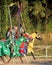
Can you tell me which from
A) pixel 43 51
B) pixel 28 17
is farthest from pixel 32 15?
pixel 43 51

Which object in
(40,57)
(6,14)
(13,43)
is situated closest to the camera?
(13,43)

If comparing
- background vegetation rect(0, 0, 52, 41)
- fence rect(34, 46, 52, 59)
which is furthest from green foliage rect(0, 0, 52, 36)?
fence rect(34, 46, 52, 59)

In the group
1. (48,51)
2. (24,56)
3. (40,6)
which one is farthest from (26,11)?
(24,56)

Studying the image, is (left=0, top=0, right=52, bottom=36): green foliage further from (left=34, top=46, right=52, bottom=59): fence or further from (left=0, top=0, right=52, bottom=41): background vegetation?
(left=34, top=46, right=52, bottom=59): fence

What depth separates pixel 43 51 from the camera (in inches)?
918

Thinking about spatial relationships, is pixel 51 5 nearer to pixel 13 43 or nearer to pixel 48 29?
pixel 48 29

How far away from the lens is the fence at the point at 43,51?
22547 mm

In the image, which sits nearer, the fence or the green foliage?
the fence

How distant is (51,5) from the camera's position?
30141 mm

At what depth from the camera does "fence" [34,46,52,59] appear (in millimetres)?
22547

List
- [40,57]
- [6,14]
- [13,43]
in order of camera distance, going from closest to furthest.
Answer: [13,43], [40,57], [6,14]

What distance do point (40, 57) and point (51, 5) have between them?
8.17m

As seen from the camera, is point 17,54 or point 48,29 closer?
point 17,54

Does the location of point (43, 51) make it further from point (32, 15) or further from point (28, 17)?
point (32, 15)
